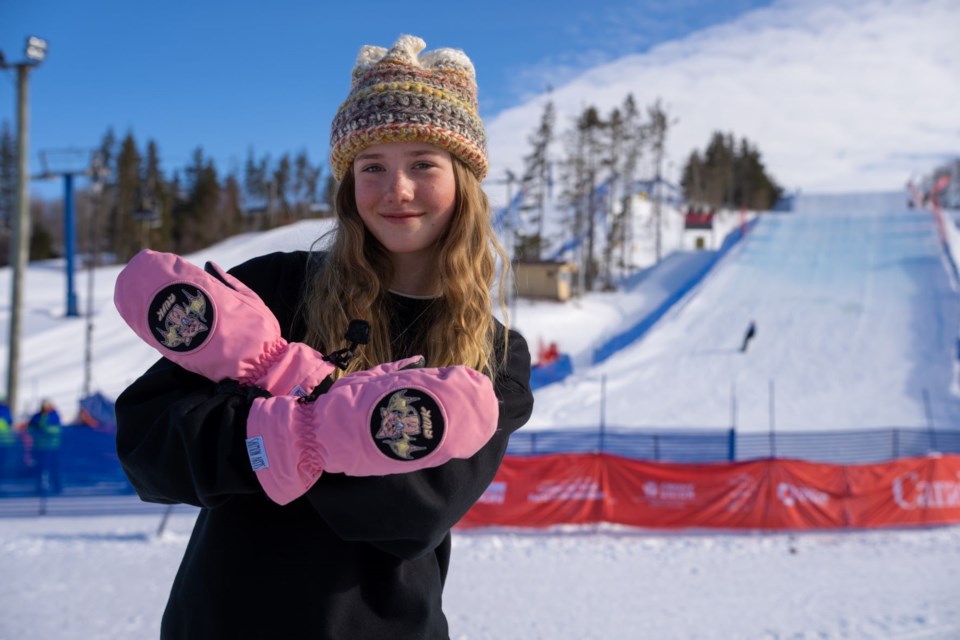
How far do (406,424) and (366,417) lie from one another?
6 centimetres

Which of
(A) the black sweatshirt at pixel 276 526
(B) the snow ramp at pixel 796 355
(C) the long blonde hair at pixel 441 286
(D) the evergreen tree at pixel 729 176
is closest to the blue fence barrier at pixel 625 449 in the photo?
(B) the snow ramp at pixel 796 355

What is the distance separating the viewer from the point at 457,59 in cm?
150

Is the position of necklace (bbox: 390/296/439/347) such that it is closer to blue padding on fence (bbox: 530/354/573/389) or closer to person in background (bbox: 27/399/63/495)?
person in background (bbox: 27/399/63/495)

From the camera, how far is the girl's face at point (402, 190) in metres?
1.39

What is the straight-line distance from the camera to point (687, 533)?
33.2 ft

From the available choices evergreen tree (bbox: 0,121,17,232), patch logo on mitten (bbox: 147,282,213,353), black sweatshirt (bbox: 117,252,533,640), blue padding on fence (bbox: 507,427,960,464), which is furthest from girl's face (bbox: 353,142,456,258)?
evergreen tree (bbox: 0,121,17,232)

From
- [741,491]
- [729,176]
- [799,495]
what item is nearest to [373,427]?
[741,491]

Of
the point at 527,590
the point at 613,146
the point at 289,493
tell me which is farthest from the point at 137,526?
the point at 613,146

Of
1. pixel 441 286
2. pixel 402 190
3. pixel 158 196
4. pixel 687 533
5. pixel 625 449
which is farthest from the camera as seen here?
pixel 158 196

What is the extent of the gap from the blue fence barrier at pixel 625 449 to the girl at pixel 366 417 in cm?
1072

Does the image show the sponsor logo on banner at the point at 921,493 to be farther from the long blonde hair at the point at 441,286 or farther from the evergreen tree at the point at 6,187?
the evergreen tree at the point at 6,187

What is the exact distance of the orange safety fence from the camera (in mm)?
10172

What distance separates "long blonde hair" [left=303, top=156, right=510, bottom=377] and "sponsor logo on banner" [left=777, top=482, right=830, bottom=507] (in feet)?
33.0

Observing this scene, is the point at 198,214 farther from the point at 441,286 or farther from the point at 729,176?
the point at 441,286
